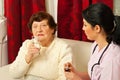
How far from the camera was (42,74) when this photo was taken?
6.91 feet

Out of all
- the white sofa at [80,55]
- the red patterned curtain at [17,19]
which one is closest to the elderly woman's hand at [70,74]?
the white sofa at [80,55]

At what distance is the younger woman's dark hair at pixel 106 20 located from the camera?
1.57m

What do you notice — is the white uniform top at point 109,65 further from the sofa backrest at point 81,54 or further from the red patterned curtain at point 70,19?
the red patterned curtain at point 70,19

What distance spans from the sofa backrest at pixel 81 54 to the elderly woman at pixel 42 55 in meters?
0.20

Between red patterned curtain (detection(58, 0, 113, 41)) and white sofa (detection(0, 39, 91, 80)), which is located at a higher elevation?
red patterned curtain (detection(58, 0, 113, 41))

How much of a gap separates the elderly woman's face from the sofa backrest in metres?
0.30

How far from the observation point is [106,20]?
157 cm

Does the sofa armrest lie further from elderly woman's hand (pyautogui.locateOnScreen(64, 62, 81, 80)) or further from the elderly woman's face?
elderly woman's hand (pyautogui.locateOnScreen(64, 62, 81, 80))

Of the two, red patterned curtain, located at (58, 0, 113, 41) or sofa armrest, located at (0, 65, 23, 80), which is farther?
red patterned curtain, located at (58, 0, 113, 41)

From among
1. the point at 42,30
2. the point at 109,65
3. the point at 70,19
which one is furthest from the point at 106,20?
the point at 70,19

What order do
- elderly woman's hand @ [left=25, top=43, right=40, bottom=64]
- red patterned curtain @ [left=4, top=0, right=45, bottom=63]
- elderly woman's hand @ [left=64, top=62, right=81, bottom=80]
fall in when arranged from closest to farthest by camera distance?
elderly woman's hand @ [left=64, top=62, right=81, bottom=80], elderly woman's hand @ [left=25, top=43, right=40, bottom=64], red patterned curtain @ [left=4, top=0, right=45, bottom=63]

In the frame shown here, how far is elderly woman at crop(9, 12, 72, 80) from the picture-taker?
2070mm

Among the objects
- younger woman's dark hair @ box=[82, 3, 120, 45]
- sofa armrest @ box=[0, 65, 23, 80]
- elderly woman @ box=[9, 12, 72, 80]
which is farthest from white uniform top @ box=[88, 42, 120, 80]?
sofa armrest @ box=[0, 65, 23, 80]

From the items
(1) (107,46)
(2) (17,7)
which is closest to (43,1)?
(2) (17,7)
